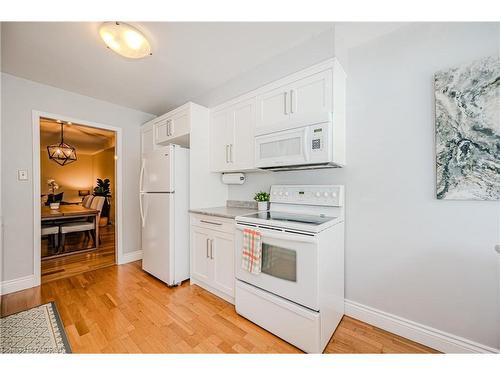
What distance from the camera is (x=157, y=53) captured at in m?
1.87

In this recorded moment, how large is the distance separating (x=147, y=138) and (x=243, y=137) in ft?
5.85

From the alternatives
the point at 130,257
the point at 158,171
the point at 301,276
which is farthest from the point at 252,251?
the point at 130,257

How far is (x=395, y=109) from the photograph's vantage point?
156cm

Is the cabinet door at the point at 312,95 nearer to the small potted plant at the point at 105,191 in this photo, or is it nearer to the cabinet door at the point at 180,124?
the cabinet door at the point at 180,124

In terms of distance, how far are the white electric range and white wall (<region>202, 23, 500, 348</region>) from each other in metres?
0.22

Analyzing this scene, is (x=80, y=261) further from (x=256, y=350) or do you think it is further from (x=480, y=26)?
(x=480, y=26)

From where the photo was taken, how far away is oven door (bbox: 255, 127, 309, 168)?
1661mm

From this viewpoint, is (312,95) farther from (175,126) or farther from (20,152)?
(20,152)

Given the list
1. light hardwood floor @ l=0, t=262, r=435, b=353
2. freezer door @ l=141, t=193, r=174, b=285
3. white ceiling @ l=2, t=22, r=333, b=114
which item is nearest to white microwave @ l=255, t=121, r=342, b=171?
white ceiling @ l=2, t=22, r=333, b=114

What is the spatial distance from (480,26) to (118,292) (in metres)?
3.70

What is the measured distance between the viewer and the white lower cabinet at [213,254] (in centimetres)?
195

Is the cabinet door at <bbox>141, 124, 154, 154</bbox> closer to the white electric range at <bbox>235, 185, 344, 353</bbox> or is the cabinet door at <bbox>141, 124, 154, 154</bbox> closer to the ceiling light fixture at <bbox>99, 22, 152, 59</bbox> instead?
the ceiling light fixture at <bbox>99, 22, 152, 59</bbox>

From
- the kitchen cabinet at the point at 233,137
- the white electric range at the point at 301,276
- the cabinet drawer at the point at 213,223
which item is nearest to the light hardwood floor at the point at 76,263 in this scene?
the cabinet drawer at the point at 213,223
